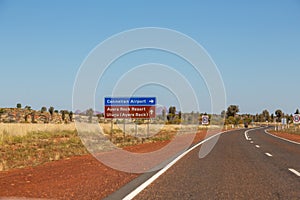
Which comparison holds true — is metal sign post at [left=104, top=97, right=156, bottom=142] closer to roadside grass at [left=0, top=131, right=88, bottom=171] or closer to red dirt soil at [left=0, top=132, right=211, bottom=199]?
roadside grass at [left=0, top=131, right=88, bottom=171]

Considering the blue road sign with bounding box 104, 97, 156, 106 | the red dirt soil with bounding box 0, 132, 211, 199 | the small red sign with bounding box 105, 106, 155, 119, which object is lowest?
the red dirt soil with bounding box 0, 132, 211, 199

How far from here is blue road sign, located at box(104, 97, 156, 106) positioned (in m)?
30.8

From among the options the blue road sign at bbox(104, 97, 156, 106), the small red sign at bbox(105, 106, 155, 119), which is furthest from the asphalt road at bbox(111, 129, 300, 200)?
the blue road sign at bbox(104, 97, 156, 106)

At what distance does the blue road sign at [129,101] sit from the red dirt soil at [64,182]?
16.9 metres

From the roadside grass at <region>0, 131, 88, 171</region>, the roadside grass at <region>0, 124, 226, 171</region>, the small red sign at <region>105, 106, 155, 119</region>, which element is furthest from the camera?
the small red sign at <region>105, 106, 155, 119</region>

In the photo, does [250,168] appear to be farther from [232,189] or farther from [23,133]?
A: [23,133]

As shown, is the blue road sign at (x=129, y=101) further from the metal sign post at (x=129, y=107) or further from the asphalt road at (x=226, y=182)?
the asphalt road at (x=226, y=182)

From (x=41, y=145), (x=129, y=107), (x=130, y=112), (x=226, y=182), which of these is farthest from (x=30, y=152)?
(x=226, y=182)

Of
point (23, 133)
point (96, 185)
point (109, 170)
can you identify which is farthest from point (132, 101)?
point (96, 185)

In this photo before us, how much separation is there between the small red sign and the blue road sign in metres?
0.25

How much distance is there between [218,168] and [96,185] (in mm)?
4989

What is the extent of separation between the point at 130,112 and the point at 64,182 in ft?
71.9

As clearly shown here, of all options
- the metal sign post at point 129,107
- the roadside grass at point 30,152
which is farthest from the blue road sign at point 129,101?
the roadside grass at point 30,152

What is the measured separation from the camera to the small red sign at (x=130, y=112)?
30.7 metres
